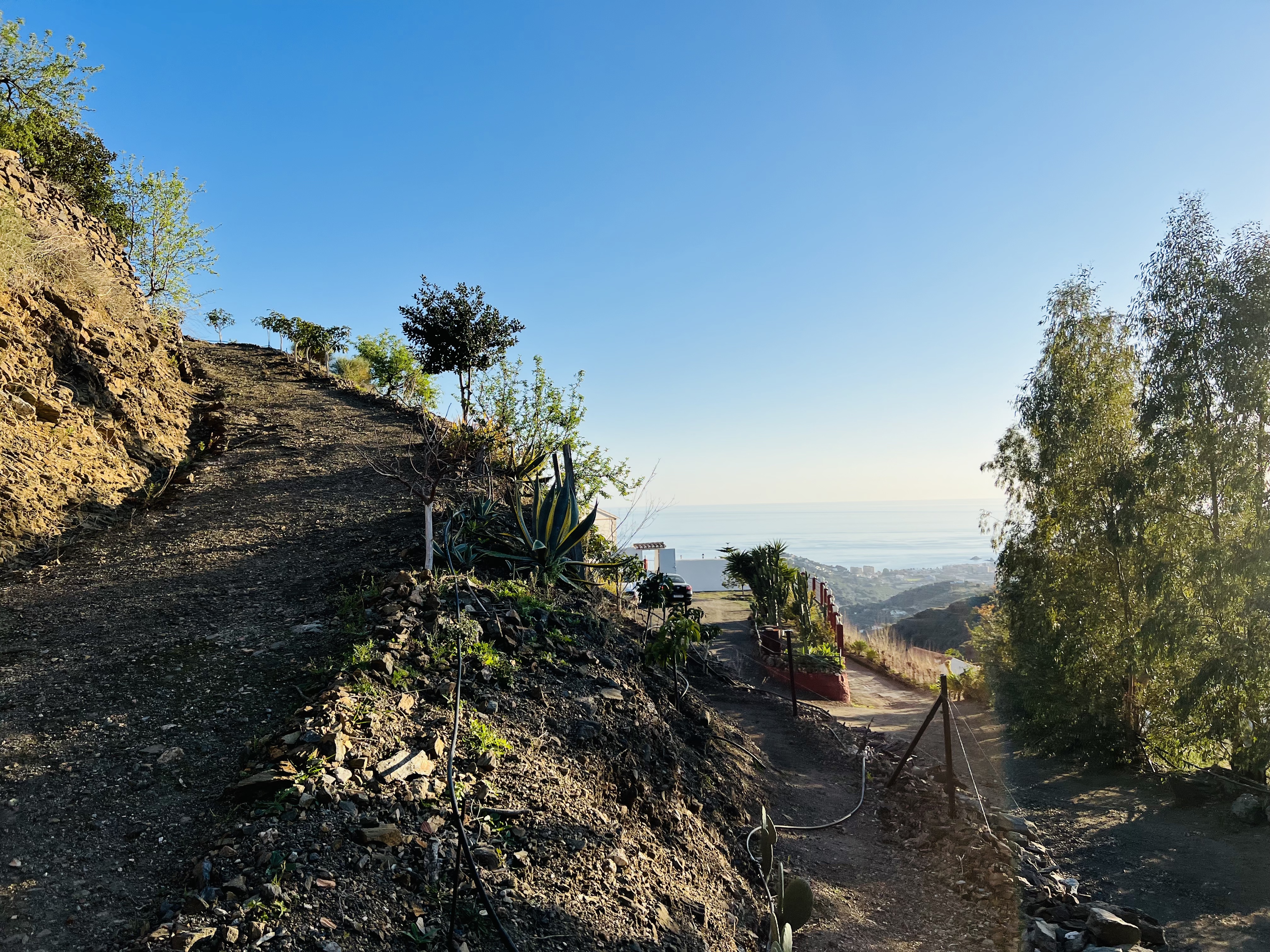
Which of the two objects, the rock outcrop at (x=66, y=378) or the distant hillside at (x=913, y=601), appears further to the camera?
the distant hillside at (x=913, y=601)

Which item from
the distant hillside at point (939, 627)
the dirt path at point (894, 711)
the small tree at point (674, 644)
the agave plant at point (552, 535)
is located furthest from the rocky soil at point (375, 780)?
the distant hillside at point (939, 627)

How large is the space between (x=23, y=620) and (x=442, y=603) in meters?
2.88

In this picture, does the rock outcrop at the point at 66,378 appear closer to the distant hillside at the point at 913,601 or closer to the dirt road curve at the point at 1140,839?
the dirt road curve at the point at 1140,839

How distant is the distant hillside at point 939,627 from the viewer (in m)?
25.5

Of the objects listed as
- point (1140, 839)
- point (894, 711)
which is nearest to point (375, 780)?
point (1140, 839)

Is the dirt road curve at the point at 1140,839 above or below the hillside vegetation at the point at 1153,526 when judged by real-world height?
below

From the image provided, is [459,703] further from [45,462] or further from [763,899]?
[45,462]

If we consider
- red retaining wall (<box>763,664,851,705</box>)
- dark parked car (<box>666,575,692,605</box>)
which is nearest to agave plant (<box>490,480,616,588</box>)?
dark parked car (<box>666,575,692,605</box>)

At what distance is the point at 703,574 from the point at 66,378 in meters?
46.8

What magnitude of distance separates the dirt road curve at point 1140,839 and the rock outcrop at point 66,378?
8.81 meters

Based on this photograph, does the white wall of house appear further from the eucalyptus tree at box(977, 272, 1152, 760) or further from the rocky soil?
the rocky soil

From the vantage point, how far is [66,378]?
7.61m

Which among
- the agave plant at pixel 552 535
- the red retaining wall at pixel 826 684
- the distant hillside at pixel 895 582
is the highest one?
the agave plant at pixel 552 535

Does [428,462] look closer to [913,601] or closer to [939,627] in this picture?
[939,627]
